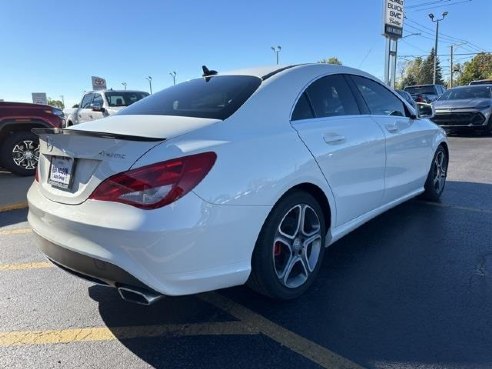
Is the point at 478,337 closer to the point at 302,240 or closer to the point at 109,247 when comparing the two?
the point at 302,240

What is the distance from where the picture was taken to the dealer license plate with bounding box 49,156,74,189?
2666 millimetres

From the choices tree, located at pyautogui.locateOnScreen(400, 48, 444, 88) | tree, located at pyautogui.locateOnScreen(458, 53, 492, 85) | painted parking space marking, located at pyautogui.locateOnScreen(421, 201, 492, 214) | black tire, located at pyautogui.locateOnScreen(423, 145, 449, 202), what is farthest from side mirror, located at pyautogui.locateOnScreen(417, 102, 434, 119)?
tree, located at pyautogui.locateOnScreen(400, 48, 444, 88)

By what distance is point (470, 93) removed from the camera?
14.6 meters

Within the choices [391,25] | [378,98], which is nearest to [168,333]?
[378,98]

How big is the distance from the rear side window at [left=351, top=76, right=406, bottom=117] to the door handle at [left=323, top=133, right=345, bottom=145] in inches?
33.3

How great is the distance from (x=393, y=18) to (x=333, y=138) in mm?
17654

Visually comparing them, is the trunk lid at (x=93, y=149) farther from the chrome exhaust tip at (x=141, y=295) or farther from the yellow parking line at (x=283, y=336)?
the yellow parking line at (x=283, y=336)

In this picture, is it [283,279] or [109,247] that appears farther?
[283,279]

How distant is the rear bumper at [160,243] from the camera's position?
2.29m

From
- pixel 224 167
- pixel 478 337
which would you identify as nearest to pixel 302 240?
pixel 224 167

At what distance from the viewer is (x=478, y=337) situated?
2.61 meters

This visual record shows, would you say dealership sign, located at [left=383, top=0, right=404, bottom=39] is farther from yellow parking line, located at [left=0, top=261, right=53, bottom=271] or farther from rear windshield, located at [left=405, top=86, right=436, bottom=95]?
yellow parking line, located at [left=0, top=261, right=53, bottom=271]

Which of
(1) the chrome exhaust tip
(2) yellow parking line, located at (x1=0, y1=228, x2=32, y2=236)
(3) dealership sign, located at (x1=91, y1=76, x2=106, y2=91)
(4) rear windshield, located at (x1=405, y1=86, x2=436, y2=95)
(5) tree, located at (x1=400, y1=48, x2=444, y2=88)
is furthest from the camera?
(5) tree, located at (x1=400, y1=48, x2=444, y2=88)

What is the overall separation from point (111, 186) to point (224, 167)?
2.04 feet
